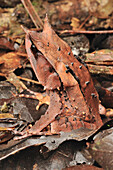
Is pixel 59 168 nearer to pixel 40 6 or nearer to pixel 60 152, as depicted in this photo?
pixel 60 152

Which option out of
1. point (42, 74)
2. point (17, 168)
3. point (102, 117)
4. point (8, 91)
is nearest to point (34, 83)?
point (8, 91)

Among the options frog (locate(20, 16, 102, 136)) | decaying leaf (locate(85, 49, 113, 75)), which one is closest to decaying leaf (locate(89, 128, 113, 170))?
frog (locate(20, 16, 102, 136))

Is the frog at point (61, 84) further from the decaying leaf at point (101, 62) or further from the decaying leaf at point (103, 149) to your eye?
the decaying leaf at point (101, 62)

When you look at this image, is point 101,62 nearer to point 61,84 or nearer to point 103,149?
point 61,84

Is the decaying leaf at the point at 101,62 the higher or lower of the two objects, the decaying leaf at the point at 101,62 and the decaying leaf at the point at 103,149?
the higher

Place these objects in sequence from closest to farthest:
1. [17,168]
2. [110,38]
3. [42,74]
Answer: [17,168] → [42,74] → [110,38]

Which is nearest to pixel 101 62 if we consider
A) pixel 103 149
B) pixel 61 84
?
pixel 61 84

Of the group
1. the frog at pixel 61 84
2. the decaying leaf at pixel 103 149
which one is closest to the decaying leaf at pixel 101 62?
the frog at pixel 61 84

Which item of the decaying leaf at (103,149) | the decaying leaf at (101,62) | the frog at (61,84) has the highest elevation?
the decaying leaf at (101,62)

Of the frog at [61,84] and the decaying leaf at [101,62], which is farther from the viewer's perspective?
the decaying leaf at [101,62]
